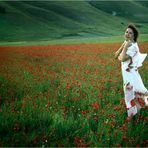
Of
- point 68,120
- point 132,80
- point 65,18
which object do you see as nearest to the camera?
point 68,120

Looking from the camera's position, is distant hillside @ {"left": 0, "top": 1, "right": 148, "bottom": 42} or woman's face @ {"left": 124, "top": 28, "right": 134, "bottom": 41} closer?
woman's face @ {"left": 124, "top": 28, "right": 134, "bottom": 41}

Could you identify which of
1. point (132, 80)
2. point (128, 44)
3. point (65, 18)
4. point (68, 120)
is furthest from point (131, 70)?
point (65, 18)

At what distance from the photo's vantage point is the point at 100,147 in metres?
4.71

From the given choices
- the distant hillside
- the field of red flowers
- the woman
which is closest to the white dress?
the woman

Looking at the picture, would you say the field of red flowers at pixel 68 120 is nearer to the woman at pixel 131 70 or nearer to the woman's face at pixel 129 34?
the woman at pixel 131 70

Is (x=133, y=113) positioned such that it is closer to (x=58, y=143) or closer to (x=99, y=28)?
(x=58, y=143)

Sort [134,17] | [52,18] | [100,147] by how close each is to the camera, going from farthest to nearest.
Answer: [134,17]
[52,18]
[100,147]

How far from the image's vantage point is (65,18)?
84375mm

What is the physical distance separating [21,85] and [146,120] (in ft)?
13.9

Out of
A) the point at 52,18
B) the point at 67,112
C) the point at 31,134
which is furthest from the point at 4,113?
the point at 52,18

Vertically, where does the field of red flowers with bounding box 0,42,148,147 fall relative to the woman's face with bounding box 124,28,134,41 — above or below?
below

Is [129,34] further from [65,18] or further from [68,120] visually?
[65,18]

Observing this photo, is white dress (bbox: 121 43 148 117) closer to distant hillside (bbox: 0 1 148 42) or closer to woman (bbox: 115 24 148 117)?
woman (bbox: 115 24 148 117)

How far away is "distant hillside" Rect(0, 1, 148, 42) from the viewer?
5838 centimetres
